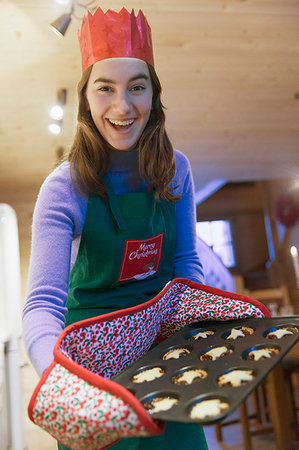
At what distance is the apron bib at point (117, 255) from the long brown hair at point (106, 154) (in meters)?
0.02

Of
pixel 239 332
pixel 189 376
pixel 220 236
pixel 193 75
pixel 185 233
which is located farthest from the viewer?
pixel 220 236

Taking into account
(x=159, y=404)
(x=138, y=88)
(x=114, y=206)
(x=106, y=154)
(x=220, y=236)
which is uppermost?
(x=138, y=88)

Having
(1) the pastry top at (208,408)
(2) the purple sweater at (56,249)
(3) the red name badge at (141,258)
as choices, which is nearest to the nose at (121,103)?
(2) the purple sweater at (56,249)

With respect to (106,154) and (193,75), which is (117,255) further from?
(193,75)

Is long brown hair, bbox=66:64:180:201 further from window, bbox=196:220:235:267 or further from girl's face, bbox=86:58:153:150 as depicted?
window, bbox=196:220:235:267

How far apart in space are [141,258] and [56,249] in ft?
0.59

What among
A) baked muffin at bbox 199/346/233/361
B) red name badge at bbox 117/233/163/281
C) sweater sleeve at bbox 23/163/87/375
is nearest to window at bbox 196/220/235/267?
red name badge at bbox 117/233/163/281

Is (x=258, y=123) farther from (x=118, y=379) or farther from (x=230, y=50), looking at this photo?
(x=118, y=379)

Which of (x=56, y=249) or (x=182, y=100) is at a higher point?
(x=182, y=100)

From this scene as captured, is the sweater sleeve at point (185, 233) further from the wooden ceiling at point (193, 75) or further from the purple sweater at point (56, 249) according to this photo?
the wooden ceiling at point (193, 75)

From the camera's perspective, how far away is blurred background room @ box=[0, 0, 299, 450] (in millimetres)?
2525

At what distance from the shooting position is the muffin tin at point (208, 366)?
0.47 metres

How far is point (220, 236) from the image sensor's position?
31.1 feet

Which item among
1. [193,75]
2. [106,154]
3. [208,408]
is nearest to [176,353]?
[208,408]
